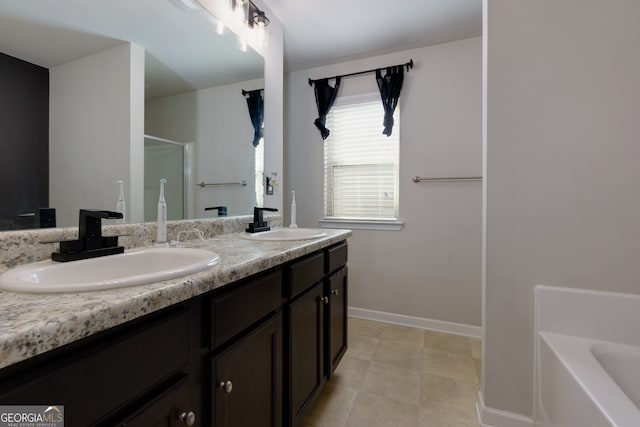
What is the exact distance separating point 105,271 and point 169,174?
649mm

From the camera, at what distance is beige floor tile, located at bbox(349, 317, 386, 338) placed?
239 centimetres

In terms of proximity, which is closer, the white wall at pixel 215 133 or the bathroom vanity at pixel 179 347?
the bathroom vanity at pixel 179 347

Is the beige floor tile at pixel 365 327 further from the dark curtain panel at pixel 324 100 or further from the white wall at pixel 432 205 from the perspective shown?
the dark curtain panel at pixel 324 100

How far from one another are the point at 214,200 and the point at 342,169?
1.44 meters

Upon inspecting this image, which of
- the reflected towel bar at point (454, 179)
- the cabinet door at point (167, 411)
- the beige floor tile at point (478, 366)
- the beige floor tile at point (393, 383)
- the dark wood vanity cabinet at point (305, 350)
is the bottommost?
the beige floor tile at point (393, 383)

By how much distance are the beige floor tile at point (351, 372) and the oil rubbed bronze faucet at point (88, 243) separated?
1.48 meters

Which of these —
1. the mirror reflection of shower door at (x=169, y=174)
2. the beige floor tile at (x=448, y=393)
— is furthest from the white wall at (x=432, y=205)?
the mirror reflection of shower door at (x=169, y=174)

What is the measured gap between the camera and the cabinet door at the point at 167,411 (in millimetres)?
548

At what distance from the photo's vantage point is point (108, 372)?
50cm

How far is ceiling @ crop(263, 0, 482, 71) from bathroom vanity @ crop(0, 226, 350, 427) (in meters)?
1.73

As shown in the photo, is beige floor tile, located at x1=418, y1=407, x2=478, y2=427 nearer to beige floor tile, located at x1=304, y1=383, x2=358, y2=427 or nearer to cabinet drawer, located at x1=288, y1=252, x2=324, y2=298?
beige floor tile, located at x1=304, y1=383, x2=358, y2=427

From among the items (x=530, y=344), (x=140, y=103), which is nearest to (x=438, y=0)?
(x=140, y=103)

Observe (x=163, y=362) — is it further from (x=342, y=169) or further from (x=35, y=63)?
(x=342, y=169)

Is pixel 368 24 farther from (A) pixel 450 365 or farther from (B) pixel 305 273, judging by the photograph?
(A) pixel 450 365
